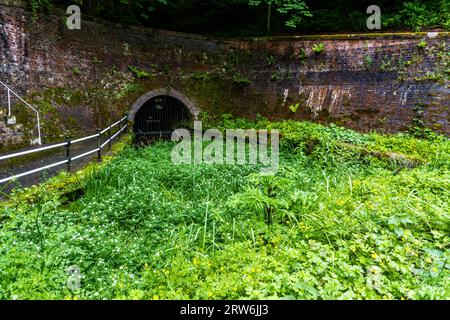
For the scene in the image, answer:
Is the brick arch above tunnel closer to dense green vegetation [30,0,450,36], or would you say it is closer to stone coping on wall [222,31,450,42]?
dense green vegetation [30,0,450,36]

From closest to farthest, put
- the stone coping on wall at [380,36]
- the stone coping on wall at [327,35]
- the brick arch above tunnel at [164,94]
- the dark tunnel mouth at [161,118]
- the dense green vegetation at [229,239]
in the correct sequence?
the dense green vegetation at [229,239] → the stone coping on wall at [327,35] → the stone coping on wall at [380,36] → the brick arch above tunnel at [164,94] → the dark tunnel mouth at [161,118]

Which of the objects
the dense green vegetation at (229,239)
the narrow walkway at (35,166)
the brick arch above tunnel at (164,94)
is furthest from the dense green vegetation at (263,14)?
the dense green vegetation at (229,239)

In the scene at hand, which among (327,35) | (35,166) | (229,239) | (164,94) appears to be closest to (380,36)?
(327,35)

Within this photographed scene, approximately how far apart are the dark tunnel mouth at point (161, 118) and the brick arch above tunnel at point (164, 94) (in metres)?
0.17

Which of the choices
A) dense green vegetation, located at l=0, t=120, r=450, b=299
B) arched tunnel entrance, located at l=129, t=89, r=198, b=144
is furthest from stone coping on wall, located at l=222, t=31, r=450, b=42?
dense green vegetation, located at l=0, t=120, r=450, b=299

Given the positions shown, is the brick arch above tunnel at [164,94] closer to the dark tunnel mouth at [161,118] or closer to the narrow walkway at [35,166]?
the dark tunnel mouth at [161,118]

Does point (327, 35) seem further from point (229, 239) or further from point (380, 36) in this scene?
point (229, 239)

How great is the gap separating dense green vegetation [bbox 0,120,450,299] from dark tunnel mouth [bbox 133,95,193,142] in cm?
667

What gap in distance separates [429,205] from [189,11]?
17.7 m

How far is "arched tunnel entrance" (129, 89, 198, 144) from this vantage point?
41.1 feet

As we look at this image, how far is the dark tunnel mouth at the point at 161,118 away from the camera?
41.8 ft

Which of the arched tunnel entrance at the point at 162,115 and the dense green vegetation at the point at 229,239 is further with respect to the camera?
the arched tunnel entrance at the point at 162,115

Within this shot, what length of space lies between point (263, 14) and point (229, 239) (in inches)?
647

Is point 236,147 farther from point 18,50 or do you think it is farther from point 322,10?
point 322,10
